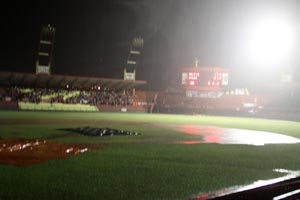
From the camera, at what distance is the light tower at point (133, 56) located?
49.9 m

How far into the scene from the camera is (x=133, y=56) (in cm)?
5631

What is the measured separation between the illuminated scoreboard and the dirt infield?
1743 inches

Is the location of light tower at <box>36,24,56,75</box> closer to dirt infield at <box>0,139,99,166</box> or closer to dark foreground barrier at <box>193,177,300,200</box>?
dirt infield at <box>0,139,99,166</box>

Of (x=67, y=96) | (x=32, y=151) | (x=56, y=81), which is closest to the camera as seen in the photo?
(x=32, y=151)

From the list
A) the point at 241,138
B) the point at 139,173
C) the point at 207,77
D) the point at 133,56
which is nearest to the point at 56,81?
the point at 133,56

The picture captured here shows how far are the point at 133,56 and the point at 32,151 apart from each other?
4815 cm

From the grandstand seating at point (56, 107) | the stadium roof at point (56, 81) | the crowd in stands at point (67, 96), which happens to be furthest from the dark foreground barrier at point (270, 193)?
the stadium roof at point (56, 81)

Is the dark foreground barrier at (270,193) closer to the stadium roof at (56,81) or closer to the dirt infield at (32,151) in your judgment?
the dirt infield at (32,151)

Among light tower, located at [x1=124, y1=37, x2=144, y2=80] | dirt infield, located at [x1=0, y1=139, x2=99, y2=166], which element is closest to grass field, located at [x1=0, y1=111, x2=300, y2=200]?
dirt infield, located at [x1=0, y1=139, x2=99, y2=166]

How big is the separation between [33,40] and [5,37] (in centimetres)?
349

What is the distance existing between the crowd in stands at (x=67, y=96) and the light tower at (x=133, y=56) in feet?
8.74

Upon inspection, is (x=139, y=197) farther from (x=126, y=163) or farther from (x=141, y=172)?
(x=126, y=163)

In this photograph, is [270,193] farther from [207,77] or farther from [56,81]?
[207,77]

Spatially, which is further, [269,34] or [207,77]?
[207,77]
